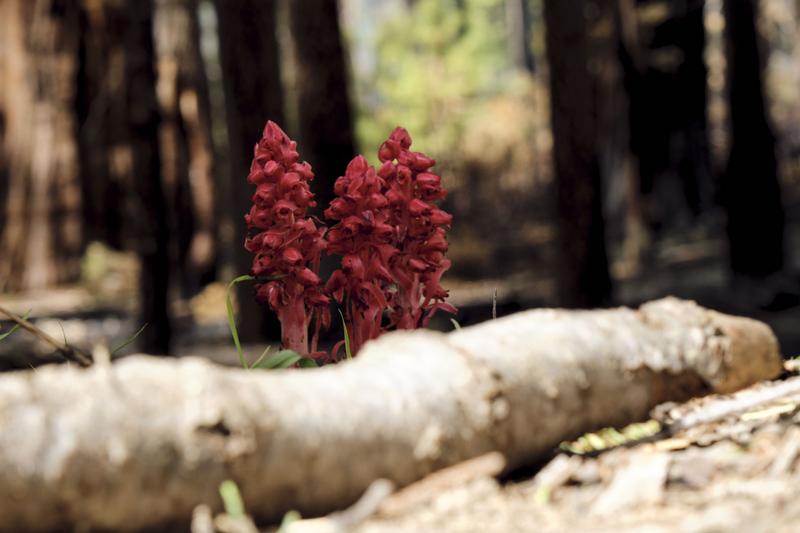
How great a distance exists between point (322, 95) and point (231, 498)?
723cm

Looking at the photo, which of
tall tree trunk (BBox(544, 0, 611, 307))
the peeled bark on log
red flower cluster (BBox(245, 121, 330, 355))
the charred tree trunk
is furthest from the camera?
the charred tree trunk

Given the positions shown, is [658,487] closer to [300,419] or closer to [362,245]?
[300,419]

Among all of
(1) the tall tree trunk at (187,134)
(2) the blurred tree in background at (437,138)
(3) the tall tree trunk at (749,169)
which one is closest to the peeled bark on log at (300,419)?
(2) the blurred tree in background at (437,138)

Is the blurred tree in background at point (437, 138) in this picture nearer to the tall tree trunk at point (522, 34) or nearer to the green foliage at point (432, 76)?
the green foliage at point (432, 76)

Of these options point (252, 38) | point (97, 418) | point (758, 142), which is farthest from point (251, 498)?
point (758, 142)

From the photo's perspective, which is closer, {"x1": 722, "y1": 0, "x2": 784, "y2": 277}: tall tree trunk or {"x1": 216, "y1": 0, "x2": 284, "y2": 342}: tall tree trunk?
{"x1": 216, "y1": 0, "x2": 284, "y2": 342}: tall tree trunk

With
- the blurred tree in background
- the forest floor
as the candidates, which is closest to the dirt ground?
the forest floor

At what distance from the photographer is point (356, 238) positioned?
2.98 m

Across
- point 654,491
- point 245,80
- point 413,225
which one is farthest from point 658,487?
point 245,80

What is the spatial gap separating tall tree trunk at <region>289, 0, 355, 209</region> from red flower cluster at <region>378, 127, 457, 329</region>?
545 cm

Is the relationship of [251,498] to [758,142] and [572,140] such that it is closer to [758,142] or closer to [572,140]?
[572,140]

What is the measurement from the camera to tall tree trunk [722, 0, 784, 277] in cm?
986

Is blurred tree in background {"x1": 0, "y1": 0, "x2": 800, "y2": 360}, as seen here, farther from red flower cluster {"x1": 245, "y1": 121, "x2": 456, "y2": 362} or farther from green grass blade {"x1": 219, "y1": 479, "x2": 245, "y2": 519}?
green grass blade {"x1": 219, "y1": 479, "x2": 245, "y2": 519}

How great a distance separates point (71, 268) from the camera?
19.0 metres
